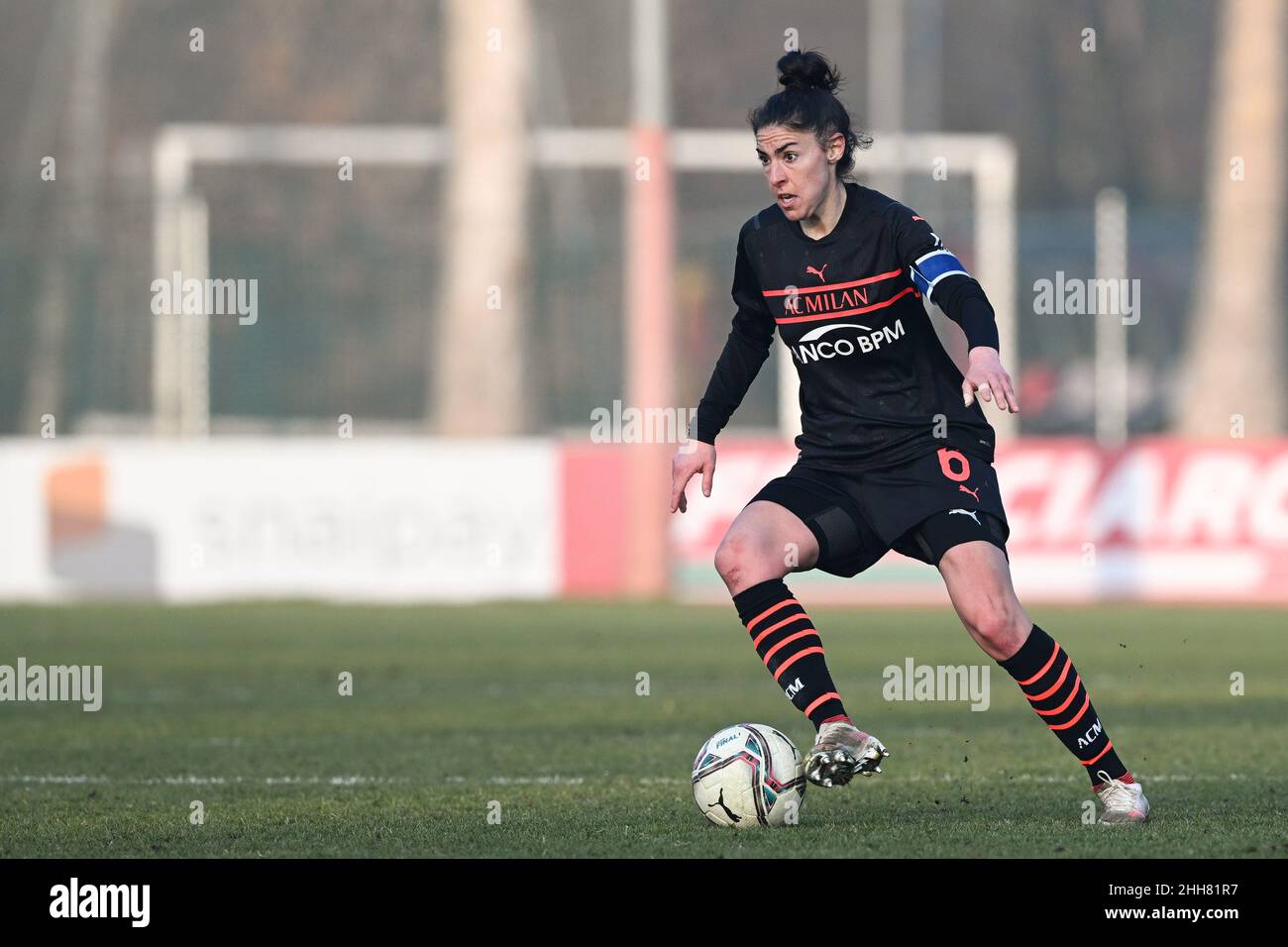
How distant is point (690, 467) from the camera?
269 inches

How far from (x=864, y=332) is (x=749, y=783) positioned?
1.33m

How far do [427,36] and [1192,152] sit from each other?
49.9 feet

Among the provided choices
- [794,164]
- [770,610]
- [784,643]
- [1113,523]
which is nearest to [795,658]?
[784,643]

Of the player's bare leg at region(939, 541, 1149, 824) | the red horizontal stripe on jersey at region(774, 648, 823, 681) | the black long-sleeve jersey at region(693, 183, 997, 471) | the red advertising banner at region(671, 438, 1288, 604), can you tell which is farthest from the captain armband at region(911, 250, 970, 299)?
the red advertising banner at region(671, 438, 1288, 604)

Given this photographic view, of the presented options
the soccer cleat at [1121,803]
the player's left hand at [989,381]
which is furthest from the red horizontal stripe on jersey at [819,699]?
the player's left hand at [989,381]

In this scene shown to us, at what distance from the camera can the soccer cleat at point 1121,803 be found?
20.8 feet

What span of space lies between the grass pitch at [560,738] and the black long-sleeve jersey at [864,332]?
111 centimetres

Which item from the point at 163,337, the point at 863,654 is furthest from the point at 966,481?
the point at 163,337

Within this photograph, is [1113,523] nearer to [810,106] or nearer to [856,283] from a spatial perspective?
[856,283]

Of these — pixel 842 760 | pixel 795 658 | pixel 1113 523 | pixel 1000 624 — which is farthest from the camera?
pixel 1113 523

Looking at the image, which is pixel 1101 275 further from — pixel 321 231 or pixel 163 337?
pixel 321 231

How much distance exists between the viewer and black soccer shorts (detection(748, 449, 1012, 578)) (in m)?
6.46

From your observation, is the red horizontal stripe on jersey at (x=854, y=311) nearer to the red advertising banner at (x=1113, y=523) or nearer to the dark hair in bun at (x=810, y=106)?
the dark hair in bun at (x=810, y=106)

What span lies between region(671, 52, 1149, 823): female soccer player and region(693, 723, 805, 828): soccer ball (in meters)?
0.16
